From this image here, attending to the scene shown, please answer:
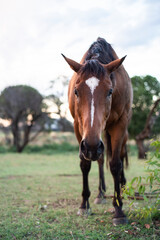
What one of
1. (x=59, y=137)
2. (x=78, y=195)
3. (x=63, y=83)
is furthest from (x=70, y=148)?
(x=78, y=195)

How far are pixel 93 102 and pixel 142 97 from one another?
37.7 feet

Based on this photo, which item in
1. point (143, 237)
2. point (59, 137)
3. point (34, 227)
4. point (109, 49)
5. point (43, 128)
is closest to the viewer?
point (143, 237)

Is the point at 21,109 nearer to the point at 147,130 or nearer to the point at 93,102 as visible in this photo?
the point at 147,130

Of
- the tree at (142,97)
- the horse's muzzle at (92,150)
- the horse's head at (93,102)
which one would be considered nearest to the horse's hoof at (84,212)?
the horse's head at (93,102)

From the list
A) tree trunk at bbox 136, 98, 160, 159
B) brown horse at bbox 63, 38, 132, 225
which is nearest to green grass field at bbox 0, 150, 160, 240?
brown horse at bbox 63, 38, 132, 225

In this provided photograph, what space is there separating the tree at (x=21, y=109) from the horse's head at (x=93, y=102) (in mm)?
12835

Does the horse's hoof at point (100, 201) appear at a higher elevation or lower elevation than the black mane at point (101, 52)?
lower

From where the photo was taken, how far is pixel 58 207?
12.7 ft

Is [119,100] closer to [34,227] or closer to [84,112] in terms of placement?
[84,112]

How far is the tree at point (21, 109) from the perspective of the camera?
15320 millimetres

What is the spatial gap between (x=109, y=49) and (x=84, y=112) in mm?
1520

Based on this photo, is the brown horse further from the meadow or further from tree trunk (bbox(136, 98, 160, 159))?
tree trunk (bbox(136, 98, 160, 159))

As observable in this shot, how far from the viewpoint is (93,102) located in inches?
105

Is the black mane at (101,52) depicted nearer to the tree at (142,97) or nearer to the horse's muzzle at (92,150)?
the horse's muzzle at (92,150)
